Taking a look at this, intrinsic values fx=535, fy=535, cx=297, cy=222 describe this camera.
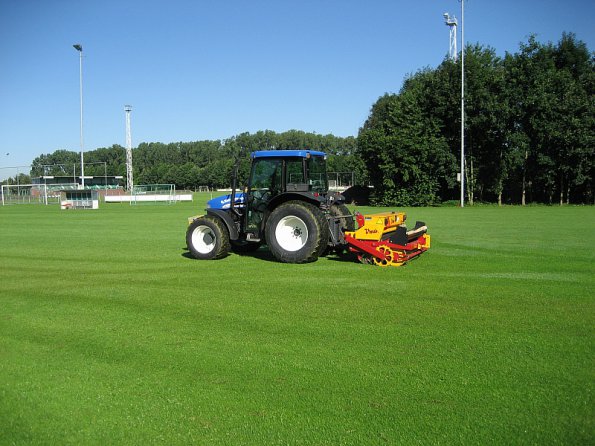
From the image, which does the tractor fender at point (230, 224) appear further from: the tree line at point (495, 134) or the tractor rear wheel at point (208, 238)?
the tree line at point (495, 134)

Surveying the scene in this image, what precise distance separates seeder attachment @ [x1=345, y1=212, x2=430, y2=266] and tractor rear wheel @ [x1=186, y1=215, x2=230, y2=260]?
8.95 ft

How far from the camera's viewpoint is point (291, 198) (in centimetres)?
1091

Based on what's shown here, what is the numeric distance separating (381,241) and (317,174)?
208 centimetres

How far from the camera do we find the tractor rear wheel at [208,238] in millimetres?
11516

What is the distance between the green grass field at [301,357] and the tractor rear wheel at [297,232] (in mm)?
850

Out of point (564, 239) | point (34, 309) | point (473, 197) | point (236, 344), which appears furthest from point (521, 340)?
point (473, 197)

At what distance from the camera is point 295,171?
10922 mm

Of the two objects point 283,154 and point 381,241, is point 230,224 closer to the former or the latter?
point 283,154

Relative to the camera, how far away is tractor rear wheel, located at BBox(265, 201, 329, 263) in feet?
34.1

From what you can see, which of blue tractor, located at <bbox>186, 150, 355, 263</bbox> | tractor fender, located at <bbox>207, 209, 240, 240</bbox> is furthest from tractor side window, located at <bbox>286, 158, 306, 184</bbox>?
tractor fender, located at <bbox>207, 209, 240, 240</bbox>

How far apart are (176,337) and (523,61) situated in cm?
4114

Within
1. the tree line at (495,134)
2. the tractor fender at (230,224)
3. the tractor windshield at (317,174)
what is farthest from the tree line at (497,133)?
the tractor fender at (230,224)

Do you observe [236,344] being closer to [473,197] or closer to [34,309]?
[34,309]

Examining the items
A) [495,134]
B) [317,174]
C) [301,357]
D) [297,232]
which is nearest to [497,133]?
[495,134]
